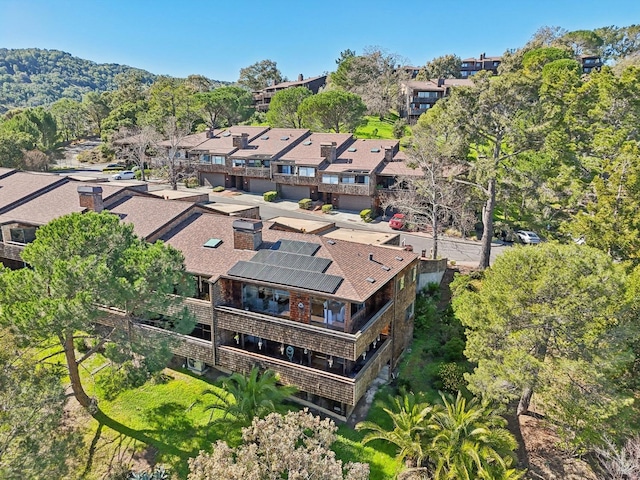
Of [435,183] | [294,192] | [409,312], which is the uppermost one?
[435,183]

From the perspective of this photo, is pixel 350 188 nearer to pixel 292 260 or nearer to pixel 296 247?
pixel 296 247

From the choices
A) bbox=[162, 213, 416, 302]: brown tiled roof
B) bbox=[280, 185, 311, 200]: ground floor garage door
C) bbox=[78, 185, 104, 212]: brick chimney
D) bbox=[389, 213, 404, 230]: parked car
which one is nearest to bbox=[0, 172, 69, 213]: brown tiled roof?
bbox=[78, 185, 104, 212]: brick chimney

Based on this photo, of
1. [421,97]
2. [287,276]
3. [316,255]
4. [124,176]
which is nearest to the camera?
[287,276]

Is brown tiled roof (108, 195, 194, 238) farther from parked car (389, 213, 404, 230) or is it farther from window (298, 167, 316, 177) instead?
window (298, 167, 316, 177)

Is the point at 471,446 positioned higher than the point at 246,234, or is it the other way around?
the point at 246,234

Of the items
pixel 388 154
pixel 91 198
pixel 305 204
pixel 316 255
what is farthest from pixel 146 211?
pixel 388 154

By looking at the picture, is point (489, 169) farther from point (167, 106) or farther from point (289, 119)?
point (167, 106)
